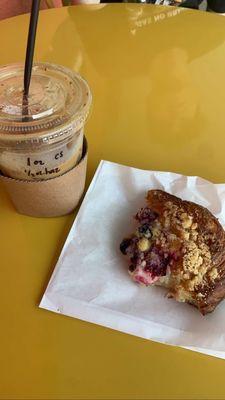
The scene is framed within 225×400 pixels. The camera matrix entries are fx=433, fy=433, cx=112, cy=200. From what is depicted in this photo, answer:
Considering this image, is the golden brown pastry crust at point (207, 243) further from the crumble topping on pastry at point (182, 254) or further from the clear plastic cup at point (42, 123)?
the clear plastic cup at point (42, 123)

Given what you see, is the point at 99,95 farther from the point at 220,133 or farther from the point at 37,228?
the point at 37,228

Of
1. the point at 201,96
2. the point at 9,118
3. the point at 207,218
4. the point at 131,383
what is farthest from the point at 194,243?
the point at 201,96

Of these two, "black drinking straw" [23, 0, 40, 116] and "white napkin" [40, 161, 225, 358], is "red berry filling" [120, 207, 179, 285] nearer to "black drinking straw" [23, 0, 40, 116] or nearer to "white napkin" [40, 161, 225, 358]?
"white napkin" [40, 161, 225, 358]

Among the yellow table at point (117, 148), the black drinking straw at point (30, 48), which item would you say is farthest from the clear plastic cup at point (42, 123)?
the yellow table at point (117, 148)

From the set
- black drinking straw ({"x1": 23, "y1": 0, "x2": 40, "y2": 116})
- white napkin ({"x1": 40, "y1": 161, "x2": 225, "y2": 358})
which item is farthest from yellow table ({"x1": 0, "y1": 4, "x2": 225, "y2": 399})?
black drinking straw ({"x1": 23, "y1": 0, "x2": 40, "y2": 116})

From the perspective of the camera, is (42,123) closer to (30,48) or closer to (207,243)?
(30,48)

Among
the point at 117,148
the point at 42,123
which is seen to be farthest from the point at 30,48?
the point at 117,148
